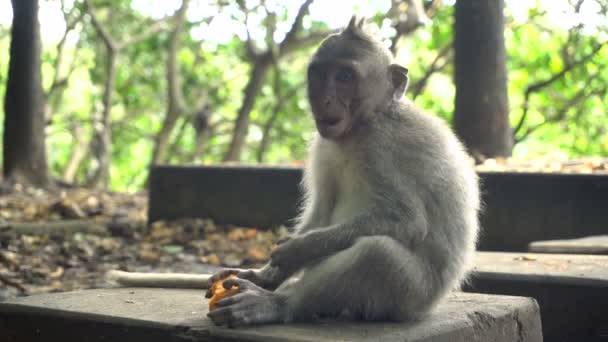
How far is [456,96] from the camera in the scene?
8727mm

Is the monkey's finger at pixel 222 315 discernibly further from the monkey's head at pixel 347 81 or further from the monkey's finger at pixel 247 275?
the monkey's head at pixel 347 81

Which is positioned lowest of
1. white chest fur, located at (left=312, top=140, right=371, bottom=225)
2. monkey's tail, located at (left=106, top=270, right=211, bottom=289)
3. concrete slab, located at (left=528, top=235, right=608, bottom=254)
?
monkey's tail, located at (left=106, top=270, right=211, bottom=289)

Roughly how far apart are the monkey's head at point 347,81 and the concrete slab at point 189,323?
0.91 metres

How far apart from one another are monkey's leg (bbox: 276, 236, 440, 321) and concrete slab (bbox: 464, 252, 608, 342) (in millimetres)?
1263

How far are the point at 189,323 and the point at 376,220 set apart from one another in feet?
2.95

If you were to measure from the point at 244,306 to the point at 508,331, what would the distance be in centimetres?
125

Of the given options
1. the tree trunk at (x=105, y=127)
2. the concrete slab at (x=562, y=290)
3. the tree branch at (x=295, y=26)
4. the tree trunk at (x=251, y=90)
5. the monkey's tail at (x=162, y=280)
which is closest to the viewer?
the concrete slab at (x=562, y=290)

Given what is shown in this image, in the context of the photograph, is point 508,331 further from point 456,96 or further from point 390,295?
point 456,96

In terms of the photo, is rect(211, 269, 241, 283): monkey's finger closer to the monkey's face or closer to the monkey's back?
the monkey's face

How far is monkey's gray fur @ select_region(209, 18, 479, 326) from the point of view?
3.59m

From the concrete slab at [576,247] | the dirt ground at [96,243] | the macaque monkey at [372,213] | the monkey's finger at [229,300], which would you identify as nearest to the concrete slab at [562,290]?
the concrete slab at [576,247]

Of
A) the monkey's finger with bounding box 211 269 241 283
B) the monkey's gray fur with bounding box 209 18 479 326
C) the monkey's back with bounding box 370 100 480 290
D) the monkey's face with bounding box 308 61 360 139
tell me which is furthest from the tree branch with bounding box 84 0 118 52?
the monkey's back with bounding box 370 100 480 290

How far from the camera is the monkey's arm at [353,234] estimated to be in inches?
146

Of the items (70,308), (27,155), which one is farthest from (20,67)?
(70,308)
